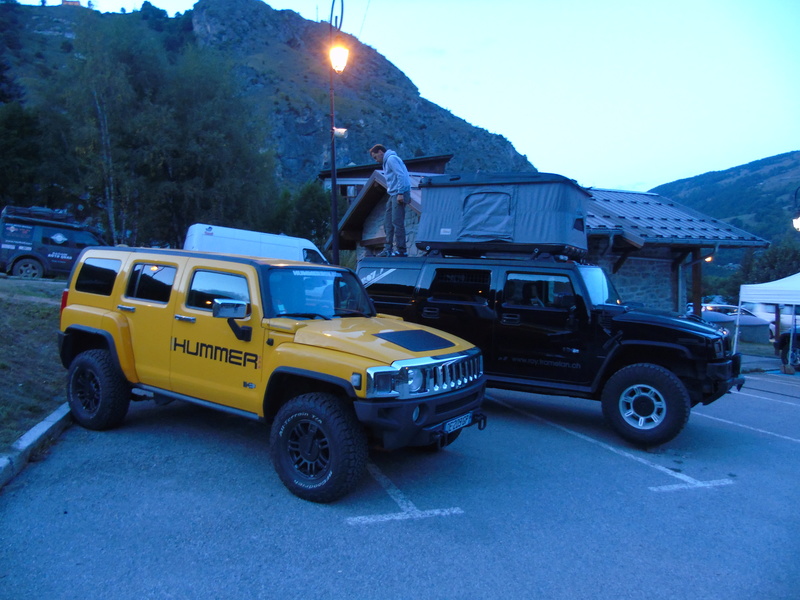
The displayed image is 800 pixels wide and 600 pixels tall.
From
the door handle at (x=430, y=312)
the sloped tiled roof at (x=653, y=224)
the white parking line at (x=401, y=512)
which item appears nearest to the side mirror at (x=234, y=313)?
the white parking line at (x=401, y=512)

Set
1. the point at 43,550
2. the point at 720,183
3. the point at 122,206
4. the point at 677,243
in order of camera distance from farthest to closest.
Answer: the point at 720,183, the point at 122,206, the point at 677,243, the point at 43,550

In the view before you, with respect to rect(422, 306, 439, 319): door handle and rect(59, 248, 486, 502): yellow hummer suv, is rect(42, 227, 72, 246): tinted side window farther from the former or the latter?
rect(422, 306, 439, 319): door handle

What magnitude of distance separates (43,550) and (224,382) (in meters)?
1.78

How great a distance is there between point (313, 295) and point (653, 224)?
12.3 m

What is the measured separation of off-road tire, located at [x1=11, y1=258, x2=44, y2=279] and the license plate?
1715cm

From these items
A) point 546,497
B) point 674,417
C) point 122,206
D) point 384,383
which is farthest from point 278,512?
point 122,206

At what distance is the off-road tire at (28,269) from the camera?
1703 cm

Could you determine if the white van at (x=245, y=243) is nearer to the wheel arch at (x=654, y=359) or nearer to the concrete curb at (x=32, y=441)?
the concrete curb at (x=32, y=441)

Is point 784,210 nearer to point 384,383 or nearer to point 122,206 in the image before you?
point 122,206

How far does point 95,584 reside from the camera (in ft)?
10.2

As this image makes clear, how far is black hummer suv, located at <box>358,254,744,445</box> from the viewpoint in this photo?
609 centimetres

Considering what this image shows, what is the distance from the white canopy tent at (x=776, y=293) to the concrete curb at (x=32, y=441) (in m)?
14.9

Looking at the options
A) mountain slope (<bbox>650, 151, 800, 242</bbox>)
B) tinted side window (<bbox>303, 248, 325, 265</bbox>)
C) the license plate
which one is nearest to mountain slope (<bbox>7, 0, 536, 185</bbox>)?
Result: mountain slope (<bbox>650, 151, 800, 242</bbox>)

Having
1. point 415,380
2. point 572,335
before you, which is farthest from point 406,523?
point 572,335
